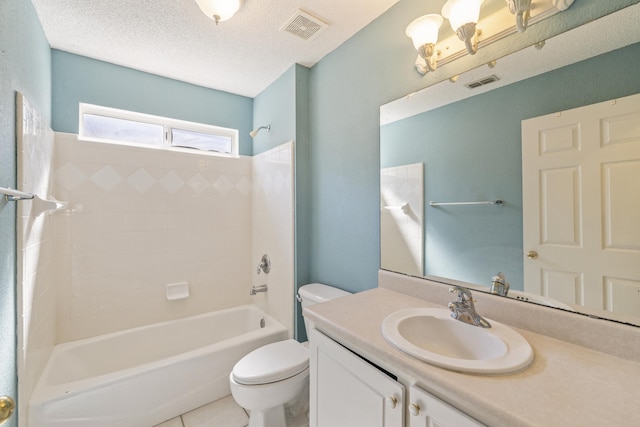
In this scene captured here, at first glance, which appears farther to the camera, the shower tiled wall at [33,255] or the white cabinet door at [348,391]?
→ the shower tiled wall at [33,255]

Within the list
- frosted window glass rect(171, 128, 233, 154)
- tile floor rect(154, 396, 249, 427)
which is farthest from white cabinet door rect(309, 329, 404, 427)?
frosted window glass rect(171, 128, 233, 154)

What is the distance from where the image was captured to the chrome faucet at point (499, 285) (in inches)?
41.7

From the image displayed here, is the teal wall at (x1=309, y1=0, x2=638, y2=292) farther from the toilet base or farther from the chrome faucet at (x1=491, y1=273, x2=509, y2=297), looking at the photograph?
the toilet base

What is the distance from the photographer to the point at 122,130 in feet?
7.55

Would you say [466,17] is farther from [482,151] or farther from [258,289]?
[258,289]

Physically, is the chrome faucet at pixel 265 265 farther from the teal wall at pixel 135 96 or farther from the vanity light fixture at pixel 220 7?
the vanity light fixture at pixel 220 7

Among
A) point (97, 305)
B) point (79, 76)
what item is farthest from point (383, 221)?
point (79, 76)

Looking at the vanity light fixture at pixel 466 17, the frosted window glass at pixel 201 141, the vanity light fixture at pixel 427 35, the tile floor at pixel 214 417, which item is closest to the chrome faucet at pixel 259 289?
the tile floor at pixel 214 417

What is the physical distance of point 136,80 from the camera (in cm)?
227

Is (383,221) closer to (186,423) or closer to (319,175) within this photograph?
(319,175)

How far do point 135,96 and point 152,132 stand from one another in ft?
1.01

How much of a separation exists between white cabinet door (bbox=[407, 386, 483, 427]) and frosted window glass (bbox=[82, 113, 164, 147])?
2.71m

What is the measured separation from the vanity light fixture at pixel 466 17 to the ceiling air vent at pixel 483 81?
0.12 m

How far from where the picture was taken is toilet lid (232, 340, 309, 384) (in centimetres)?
146
